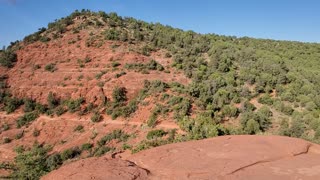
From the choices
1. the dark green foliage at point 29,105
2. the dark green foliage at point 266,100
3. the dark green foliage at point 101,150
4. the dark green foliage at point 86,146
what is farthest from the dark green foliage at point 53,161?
the dark green foliage at point 266,100

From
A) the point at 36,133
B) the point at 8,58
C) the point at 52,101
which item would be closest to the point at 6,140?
the point at 36,133

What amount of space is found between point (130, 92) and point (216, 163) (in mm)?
24412

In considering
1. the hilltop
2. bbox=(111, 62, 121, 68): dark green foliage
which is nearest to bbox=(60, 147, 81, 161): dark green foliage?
the hilltop

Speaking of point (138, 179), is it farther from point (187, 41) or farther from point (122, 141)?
point (187, 41)

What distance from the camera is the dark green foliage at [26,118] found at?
2912cm

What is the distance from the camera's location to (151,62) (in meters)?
34.8

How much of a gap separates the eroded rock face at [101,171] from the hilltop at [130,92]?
11.8 meters

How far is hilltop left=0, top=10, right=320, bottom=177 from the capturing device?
78.0 ft

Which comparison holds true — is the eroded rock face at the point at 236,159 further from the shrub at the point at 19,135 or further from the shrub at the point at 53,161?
the shrub at the point at 19,135

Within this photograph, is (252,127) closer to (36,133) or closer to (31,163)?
(31,163)

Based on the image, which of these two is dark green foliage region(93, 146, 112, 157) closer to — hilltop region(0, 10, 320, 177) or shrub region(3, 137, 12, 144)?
hilltop region(0, 10, 320, 177)

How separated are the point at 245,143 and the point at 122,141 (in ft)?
57.1

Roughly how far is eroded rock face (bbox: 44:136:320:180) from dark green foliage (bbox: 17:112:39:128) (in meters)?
25.2

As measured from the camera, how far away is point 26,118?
29.5 metres
